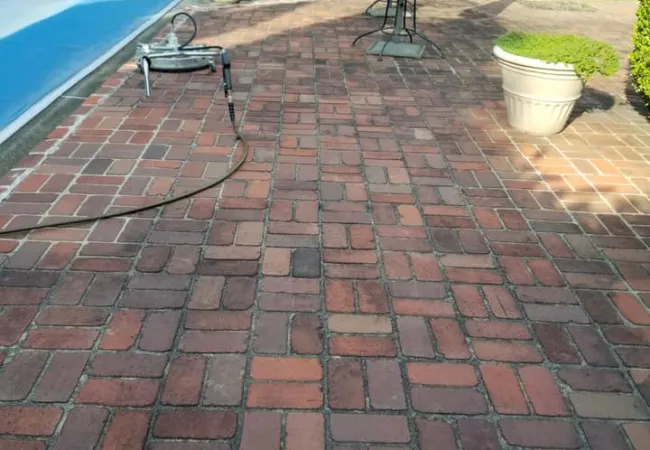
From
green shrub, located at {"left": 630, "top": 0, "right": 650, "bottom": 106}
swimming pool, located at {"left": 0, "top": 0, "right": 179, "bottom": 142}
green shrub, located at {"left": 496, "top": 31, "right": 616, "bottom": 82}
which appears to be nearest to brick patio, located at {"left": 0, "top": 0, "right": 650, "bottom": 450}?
green shrub, located at {"left": 630, "top": 0, "right": 650, "bottom": 106}

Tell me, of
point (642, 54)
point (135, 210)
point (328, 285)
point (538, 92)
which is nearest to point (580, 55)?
point (538, 92)

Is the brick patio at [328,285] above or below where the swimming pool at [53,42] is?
below

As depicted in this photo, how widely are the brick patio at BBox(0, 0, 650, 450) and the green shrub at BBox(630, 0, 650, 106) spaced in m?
0.34

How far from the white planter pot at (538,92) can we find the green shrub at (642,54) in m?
0.76

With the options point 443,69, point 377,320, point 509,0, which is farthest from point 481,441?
point 509,0

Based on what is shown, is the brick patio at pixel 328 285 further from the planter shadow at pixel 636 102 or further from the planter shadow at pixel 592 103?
the planter shadow at pixel 636 102

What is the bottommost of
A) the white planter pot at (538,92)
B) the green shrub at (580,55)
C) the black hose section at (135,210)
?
the black hose section at (135,210)

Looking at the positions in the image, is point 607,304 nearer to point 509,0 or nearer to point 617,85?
point 617,85

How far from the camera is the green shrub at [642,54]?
3942 millimetres

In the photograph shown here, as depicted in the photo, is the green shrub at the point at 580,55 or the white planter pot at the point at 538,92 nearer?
the green shrub at the point at 580,55

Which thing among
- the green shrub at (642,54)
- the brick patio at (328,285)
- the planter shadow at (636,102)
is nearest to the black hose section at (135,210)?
the brick patio at (328,285)

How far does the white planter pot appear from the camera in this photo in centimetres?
345

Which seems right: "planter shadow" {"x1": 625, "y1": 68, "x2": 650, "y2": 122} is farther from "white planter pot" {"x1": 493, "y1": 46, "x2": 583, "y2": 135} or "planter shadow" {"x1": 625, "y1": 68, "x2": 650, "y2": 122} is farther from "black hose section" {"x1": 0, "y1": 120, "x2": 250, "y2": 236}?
"black hose section" {"x1": 0, "y1": 120, "x2": 250, "y2": 236}

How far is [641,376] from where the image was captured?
185cm
